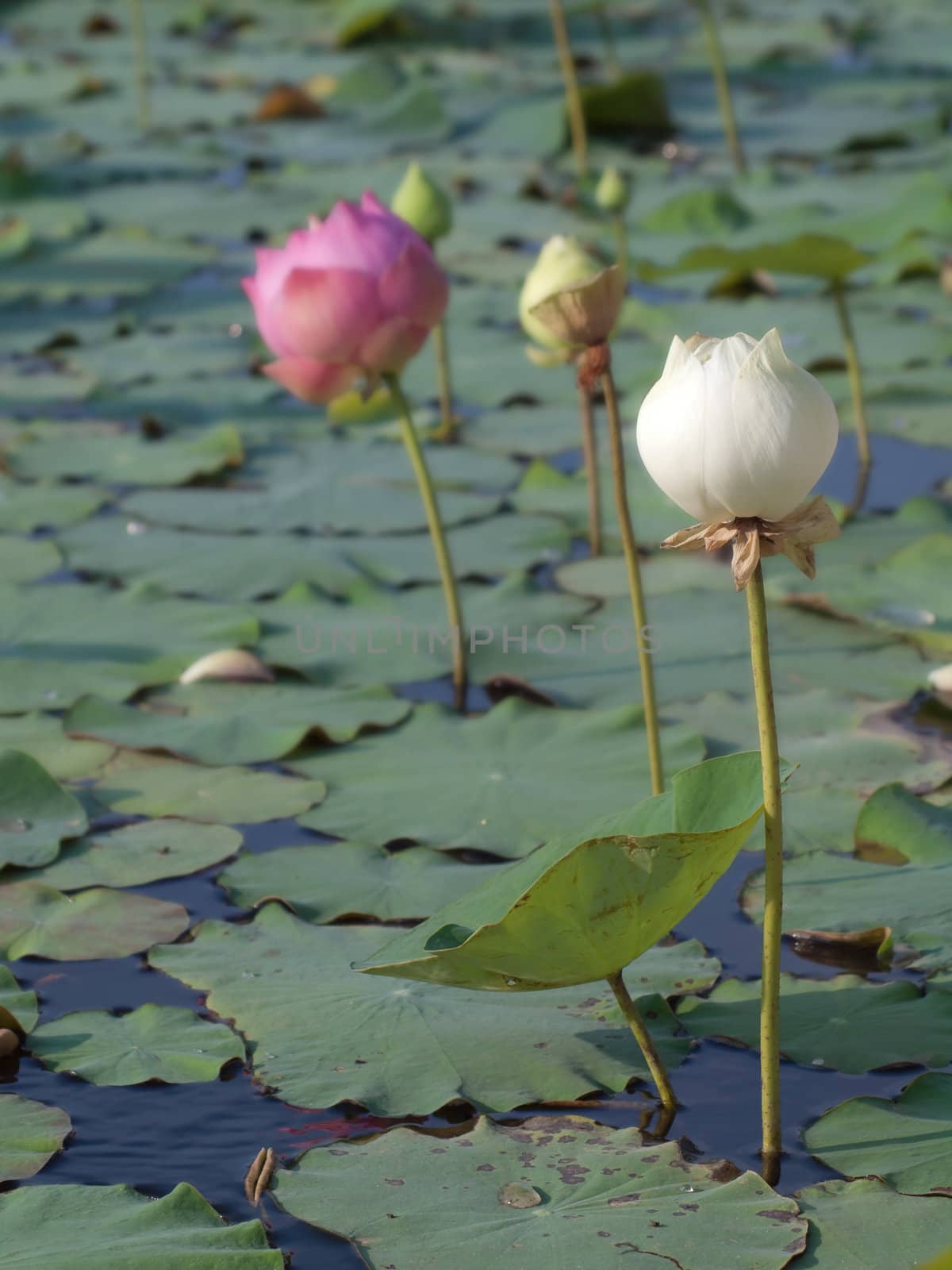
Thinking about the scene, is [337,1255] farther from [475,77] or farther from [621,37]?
[621,37]

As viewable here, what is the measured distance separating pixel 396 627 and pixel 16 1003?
3.42 feet

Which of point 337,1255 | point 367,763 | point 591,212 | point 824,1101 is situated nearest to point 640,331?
point 591,212

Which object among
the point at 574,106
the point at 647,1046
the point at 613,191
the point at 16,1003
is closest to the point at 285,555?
the point at 16,1003

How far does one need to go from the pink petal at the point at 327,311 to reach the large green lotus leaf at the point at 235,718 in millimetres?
490

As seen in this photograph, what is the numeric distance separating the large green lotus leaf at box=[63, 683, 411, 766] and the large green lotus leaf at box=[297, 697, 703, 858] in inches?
1.4

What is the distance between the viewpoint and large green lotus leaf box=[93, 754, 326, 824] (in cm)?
205

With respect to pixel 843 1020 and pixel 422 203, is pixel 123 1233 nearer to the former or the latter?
pixel 843 1020

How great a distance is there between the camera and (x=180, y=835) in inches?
78.2

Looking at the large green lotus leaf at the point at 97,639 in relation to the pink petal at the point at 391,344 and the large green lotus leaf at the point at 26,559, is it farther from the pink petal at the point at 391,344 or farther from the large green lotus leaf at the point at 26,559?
the pink petal at the point at 391,344

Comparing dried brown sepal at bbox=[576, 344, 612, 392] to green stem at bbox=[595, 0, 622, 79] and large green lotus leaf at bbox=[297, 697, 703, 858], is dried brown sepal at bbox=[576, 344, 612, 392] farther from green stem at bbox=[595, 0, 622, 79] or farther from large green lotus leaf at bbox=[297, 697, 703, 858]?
green stem at bbox=[595, 0, 622, 79]

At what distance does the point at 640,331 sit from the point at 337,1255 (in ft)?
9.37

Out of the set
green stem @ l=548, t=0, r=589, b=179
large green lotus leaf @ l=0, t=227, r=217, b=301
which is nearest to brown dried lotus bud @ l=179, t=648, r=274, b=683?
large green lotus leaf @ l=0, t=227, r=217, b=301

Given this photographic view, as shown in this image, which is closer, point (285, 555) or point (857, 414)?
point (285, 555)

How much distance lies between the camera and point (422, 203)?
277cm
